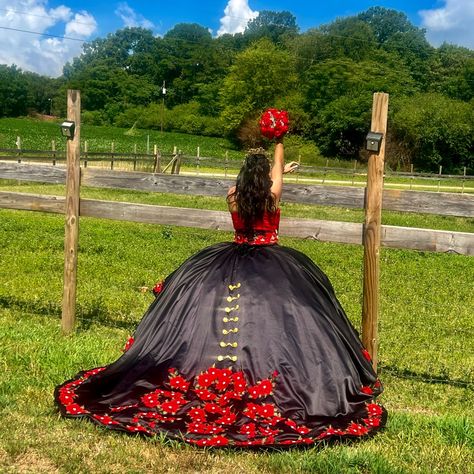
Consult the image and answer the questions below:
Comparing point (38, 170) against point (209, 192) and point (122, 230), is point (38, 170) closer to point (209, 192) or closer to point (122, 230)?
point (209, 192)

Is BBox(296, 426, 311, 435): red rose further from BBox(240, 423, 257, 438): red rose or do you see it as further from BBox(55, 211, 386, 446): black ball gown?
BBox(240, 423, 257, 438): red rose

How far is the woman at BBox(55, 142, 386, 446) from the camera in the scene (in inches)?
151

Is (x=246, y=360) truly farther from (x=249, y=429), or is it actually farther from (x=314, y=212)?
(x=314, y=212)

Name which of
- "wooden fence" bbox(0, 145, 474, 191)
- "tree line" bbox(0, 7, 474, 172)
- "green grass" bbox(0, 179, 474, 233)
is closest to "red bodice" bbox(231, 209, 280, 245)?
"green grass" bbox(0, 179, 474, 233)

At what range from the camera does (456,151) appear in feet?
181

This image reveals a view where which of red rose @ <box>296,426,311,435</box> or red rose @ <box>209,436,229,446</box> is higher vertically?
red rose @ <box>296,426,311,435</box>

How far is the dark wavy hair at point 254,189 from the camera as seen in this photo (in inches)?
177

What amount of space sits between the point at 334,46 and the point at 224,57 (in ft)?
59.6

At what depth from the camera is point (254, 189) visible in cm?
450

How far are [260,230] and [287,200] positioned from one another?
4.37 feet

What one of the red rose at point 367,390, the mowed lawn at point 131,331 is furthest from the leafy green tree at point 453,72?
the red rose at point 367,390

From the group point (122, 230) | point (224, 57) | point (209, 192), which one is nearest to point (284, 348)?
point (209, 192)

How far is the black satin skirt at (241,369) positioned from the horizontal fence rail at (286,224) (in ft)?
3.10

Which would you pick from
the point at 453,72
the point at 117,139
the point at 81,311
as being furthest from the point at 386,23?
the point at 81,311
